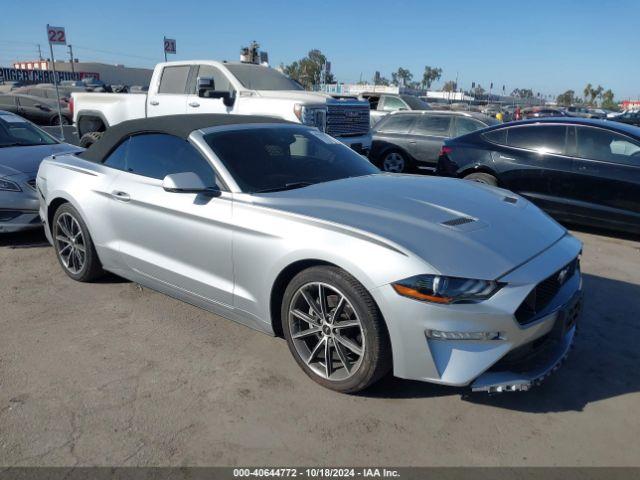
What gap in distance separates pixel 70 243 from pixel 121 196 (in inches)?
41.9

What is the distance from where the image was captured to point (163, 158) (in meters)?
4.10

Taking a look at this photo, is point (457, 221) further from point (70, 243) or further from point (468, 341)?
point (70, 243)

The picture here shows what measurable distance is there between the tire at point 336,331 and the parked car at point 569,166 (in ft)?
16.0

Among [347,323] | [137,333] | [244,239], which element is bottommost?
[137,333]

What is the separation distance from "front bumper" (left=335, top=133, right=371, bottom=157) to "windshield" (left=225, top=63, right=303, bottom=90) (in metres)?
1.58

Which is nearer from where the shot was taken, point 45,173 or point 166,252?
point 166,252

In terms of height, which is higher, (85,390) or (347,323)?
(347,323)

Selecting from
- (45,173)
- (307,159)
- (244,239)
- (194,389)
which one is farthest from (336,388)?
(45,173)

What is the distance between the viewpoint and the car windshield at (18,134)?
699cm

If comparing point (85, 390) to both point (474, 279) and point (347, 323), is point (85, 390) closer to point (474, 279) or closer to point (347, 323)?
point (347, 323)

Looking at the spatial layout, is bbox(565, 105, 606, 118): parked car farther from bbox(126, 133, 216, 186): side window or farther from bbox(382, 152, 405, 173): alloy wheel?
bbox(126, 133, 216, 186): side window

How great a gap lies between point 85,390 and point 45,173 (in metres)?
2.76

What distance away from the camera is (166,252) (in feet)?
12.7

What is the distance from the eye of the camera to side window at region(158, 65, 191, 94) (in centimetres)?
966
